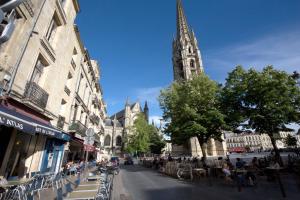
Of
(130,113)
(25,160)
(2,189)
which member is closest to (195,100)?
(25,160)

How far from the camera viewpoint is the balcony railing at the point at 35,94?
7676mm

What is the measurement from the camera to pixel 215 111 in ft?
49.7

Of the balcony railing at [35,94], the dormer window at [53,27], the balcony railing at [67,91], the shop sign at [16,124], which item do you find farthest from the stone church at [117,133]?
the shop sign at [16,124]

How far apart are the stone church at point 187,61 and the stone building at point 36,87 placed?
31260 millimetres

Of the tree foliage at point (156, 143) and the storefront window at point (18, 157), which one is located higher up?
the tree foliage at point (156, 143)

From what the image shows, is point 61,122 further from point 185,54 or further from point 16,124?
point 185,54

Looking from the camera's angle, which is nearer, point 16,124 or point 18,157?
point 16,124

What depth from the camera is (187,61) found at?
4706 centimetres

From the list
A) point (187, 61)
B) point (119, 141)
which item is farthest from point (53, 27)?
point (119, 141)

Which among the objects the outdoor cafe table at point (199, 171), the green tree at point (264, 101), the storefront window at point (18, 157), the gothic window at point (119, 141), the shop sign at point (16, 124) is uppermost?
the gothic window at point (119, 141)

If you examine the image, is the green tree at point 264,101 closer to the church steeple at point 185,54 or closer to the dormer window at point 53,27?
the dormer window at point 53,27

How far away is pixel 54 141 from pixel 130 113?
56.6 meters

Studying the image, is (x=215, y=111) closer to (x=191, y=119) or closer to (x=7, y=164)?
(x=191, y=119)

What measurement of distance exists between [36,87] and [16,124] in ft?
12.8
